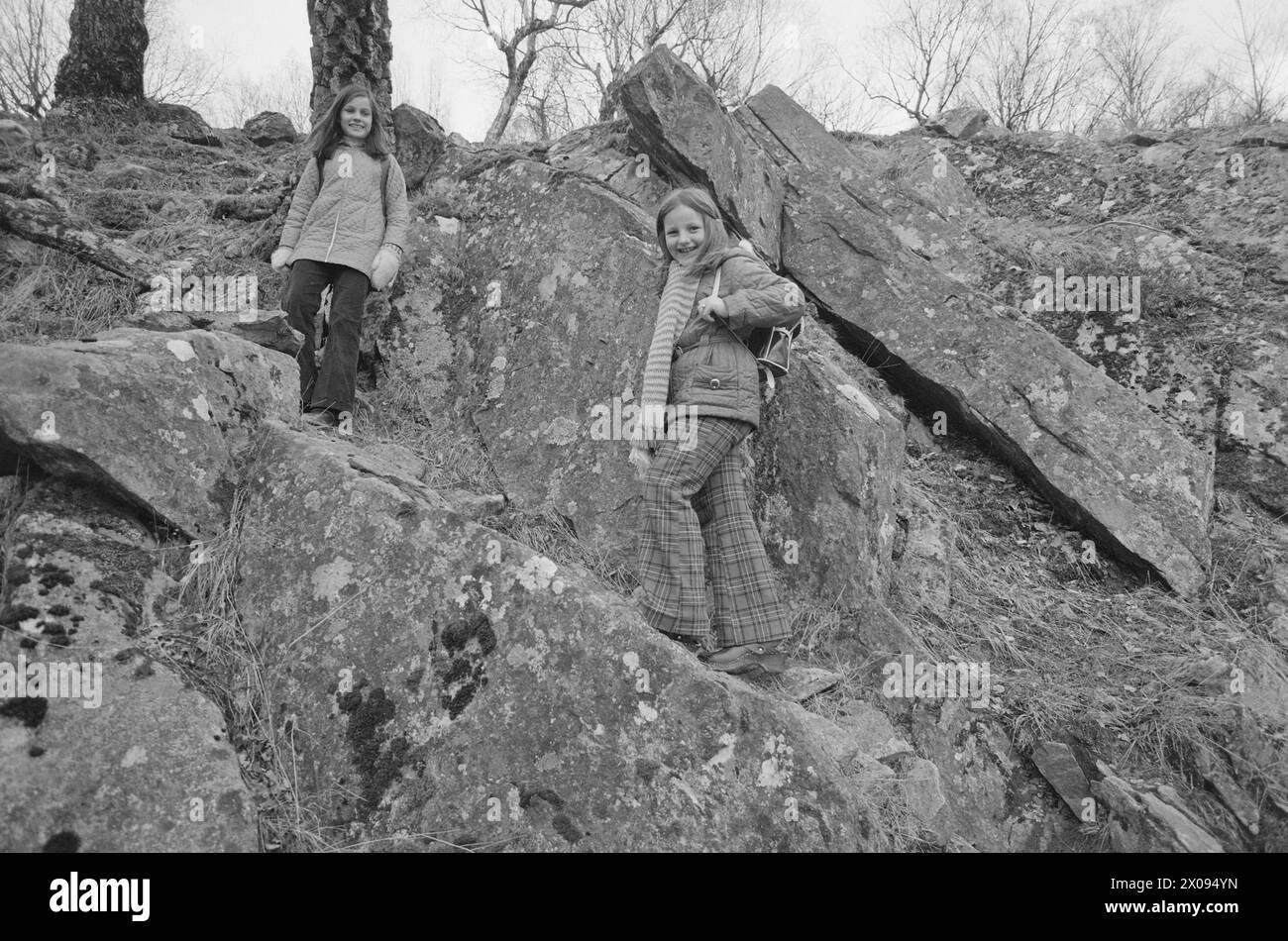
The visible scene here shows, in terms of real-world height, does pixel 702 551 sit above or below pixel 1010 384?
below

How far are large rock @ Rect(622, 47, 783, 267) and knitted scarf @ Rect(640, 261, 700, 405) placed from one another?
2.03 meters

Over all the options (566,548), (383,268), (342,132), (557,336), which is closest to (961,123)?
(557,336)

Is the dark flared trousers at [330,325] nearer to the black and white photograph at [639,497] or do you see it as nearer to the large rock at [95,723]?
the black and white photograph at [639,497]

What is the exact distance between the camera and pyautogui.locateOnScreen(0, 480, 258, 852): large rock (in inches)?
94.8

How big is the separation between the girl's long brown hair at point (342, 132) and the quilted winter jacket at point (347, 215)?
0.05 m

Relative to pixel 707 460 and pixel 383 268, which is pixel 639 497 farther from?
pixel 383 268

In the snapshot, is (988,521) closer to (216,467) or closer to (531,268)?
(531,268)

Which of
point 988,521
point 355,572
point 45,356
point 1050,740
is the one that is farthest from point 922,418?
point 45,356

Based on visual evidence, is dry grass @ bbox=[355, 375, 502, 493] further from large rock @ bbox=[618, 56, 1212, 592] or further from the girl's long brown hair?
large rock @ bbox=[618, 56, 1212, 592]

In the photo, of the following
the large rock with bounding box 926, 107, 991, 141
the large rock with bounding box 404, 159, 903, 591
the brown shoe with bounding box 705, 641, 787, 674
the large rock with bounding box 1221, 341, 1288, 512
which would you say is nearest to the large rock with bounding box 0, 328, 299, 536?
the large rock with bounding box 404, 159, 903, 591

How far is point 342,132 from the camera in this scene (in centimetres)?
514

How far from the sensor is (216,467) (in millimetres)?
3436

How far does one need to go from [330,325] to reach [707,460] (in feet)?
8.24

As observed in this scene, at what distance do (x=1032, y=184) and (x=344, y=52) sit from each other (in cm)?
619
